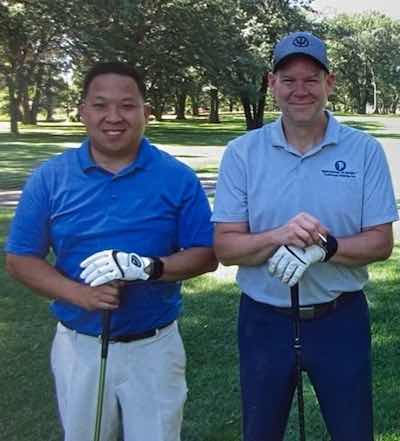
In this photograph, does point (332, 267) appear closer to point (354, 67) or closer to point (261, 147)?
point (261, 147)

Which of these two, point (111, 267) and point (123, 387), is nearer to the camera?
point (111, 267)

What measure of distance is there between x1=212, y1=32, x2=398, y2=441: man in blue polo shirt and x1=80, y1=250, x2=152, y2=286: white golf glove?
0.36 meters

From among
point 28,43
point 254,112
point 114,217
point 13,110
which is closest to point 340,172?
point 114,217

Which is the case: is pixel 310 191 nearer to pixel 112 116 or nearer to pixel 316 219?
pixel 316 219

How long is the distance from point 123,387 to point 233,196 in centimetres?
82

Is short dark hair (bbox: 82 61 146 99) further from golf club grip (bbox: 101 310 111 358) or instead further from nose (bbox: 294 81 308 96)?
golf club grip (bbox: 101 310 111 358)

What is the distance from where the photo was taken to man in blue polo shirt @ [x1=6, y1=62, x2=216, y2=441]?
8.13 ft

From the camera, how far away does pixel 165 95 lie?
43.1 m

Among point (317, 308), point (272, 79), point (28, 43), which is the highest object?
point (28, 43)

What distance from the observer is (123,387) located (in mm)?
2531

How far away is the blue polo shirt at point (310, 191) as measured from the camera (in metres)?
2.47

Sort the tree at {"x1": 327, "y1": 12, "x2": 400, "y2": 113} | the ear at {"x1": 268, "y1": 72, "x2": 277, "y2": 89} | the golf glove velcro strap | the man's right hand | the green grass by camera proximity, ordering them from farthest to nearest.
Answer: the tree at {"x1": 327, "y1": 12, "x2": 400, "y2": 113}
the green grass
the ear at {"x1": 268, "y1": 72, "x2": 277, "y2": 89}
the golf glove velcro strap
the man's right hand

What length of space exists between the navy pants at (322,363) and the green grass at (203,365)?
1.27m

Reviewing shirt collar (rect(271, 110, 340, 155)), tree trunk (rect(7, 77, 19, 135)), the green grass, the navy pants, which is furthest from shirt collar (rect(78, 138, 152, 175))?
tree trunk (rect(7, 77, 19, 135))
